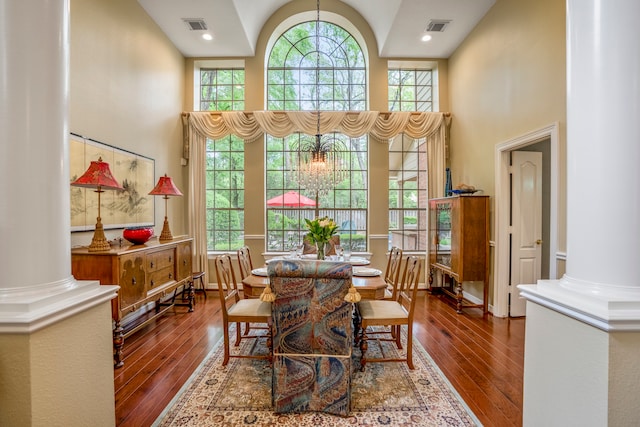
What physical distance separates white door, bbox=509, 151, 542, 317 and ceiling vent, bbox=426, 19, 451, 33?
2.14 m

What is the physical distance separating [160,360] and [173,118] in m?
3.65

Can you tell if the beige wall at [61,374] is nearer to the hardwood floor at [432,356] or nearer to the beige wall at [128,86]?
the hardwood floor at [432,356]

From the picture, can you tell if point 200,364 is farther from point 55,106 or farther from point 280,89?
point 280,89

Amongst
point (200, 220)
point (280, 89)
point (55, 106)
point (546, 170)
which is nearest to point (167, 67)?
point (280, 89)

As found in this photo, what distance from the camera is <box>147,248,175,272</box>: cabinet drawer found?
3.13 m

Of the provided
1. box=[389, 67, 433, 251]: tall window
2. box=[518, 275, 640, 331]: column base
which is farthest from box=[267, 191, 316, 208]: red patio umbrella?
box=[518, 275, 640, 331]: column base

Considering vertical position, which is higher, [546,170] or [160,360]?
[546,170]

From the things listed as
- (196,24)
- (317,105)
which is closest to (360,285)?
(317,105)

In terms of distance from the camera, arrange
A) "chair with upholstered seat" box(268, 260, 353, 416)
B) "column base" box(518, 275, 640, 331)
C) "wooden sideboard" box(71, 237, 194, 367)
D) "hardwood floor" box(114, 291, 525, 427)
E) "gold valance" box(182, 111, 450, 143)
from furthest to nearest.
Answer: "gold valance" box(182, 111, 450, 143), "wooden sideboard" box(71, 237, 194, 367), "hardwood floor" box(114, 291, 525, 427), "chair with upholstered seat" box(268, 260, 353, 416), "column base" box(518, 275, 640, 331)

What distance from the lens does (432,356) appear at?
111 inches

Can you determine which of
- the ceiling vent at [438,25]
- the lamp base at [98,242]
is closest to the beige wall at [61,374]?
the lamp base at [98,242]

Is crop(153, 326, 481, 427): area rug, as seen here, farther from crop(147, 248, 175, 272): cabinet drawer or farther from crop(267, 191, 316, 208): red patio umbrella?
crop(267, 191, 316, 208): red patio umbrella

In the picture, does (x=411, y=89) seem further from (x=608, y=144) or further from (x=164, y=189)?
(x=608, y=144)

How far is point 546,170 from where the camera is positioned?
13.5 feet
